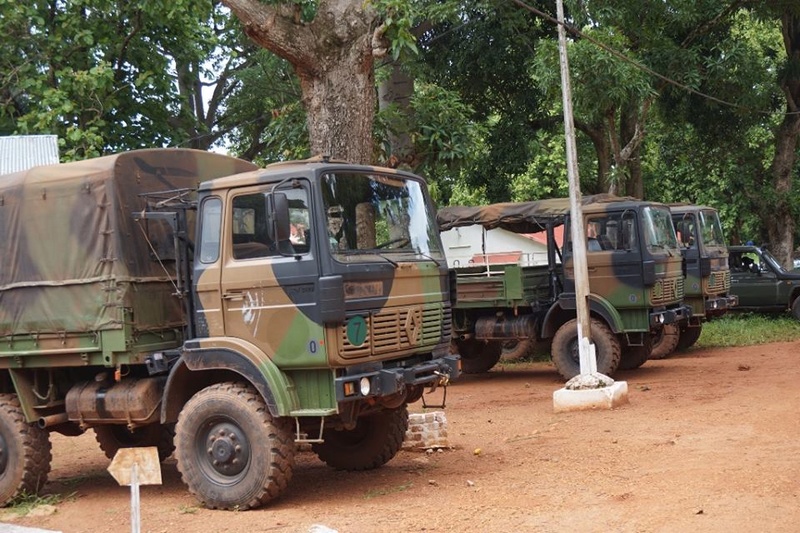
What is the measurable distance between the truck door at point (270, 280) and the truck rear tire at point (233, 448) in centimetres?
44

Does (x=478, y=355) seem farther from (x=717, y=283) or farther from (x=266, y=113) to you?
(x=266, y=113)

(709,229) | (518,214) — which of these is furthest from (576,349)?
(709,229)

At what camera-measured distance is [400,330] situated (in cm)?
754

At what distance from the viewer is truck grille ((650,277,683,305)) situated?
1377cm

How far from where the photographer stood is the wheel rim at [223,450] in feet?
24.1

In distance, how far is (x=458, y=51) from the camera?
19875mm

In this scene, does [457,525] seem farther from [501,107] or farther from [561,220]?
[501,107]

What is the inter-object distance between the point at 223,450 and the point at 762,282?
15.6 m

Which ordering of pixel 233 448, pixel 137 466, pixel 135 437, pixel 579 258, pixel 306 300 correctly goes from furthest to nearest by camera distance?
pixel 579 258 < pixel 135 437 < pixel 233 448 < pixel 306 300 < pixel 137 466

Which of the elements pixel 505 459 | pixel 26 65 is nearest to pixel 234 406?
pixel 505 459

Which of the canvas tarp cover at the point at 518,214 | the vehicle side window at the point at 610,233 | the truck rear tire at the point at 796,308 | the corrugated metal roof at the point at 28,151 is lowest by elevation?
the truck rear tire at the point at 796,308

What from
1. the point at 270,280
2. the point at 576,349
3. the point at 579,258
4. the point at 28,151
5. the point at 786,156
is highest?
the point at 786,156

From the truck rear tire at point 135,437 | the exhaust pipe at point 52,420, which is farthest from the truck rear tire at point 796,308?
the exhaust pipe at point 52,420

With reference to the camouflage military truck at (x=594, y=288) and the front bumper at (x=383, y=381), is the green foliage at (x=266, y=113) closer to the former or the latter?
the camouflage military truck at (x=594, y=288)
